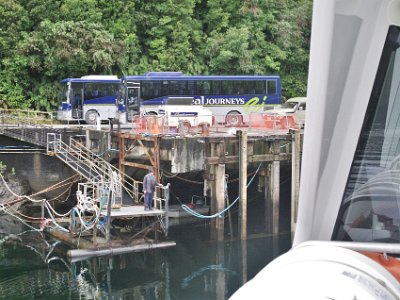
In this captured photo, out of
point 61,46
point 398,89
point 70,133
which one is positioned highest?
point 61,46

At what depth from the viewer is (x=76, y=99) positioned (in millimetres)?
32125

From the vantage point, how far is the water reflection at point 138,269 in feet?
51.3

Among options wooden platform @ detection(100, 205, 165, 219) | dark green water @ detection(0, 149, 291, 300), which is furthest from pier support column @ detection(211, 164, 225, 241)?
wooden platform @ detection(100, 205, 165, 219)

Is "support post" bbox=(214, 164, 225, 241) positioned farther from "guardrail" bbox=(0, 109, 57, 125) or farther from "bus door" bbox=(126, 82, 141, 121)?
"bus door" bbox=(126, 82, 141, 121)

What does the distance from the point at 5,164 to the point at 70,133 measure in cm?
306

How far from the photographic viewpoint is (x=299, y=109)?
29828mm

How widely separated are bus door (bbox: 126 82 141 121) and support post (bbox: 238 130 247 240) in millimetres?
12174

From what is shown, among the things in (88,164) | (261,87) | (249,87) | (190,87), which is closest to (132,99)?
(190,87)

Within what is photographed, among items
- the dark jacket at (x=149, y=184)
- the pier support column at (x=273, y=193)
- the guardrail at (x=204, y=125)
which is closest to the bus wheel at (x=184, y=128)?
the guardrail at (x=204, y=125)

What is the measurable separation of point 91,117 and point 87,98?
105 centimetres

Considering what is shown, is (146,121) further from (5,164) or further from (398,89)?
(398,89)

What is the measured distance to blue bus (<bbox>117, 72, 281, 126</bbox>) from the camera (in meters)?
31.3

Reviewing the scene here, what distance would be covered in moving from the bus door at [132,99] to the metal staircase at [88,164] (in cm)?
668

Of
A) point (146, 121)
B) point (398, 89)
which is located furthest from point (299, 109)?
point (398, 89)
